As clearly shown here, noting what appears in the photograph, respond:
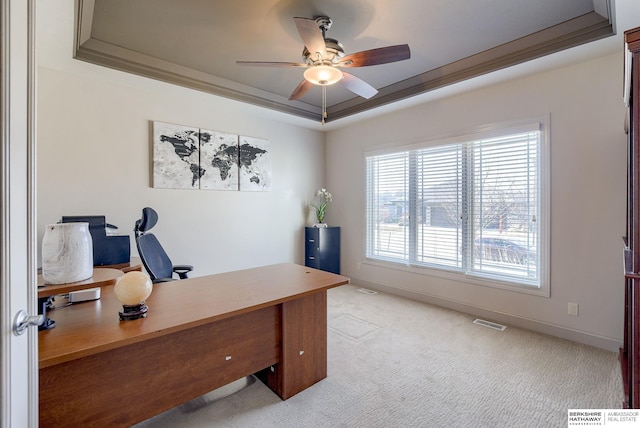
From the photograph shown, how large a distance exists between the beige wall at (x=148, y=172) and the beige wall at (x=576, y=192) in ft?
8.22

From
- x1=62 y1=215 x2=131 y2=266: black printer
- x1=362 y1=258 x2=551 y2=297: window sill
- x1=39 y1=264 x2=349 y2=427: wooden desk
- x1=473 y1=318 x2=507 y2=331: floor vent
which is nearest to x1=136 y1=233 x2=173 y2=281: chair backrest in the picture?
x1=62 y1=215 x2=131 y2=266: black printer

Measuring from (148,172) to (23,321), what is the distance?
2730 millimetres

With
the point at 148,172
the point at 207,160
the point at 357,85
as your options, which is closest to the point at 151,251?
the point at 148,172

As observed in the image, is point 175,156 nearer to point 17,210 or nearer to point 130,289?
point 130,289

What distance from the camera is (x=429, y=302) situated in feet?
12.1

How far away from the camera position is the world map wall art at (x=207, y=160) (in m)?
3.30

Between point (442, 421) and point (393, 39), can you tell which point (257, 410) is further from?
point (393, 39)

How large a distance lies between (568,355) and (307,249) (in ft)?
10.8

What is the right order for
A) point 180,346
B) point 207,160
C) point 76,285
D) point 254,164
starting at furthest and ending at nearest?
point 254,164 < point 207,160 < point 180,346 < point 76,285

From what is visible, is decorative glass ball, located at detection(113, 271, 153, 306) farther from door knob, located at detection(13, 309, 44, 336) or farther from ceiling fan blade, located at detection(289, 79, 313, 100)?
ceiling fan blade, located at detection(289, 79, 313, 100)

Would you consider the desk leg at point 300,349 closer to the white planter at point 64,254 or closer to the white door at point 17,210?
the white planter at point 64,254

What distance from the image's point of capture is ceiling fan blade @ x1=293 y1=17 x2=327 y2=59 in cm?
184

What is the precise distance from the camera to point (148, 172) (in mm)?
3248

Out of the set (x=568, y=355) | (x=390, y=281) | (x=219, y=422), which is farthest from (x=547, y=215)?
(x=219, y=422)
